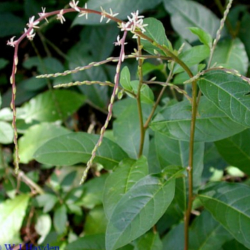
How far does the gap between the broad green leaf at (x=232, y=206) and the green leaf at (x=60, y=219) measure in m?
0.68

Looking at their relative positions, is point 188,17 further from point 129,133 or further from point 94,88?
point 129,133

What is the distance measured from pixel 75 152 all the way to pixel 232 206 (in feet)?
1.52

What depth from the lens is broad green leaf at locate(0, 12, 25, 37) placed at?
2.00 m

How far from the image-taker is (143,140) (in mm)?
1062

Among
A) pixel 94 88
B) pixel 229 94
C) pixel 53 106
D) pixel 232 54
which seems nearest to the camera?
pixel 229 94

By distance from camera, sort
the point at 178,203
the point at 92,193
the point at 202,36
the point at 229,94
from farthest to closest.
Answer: the point at 92,193 → the point at 178,203 → the point at 202,36 → the point at 229,94

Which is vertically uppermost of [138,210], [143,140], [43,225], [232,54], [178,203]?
[232,54]

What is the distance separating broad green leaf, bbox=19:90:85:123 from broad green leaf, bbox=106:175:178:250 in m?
0.95

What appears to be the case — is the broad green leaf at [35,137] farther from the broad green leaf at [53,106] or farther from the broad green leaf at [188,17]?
the broad green leaf at [188,17]

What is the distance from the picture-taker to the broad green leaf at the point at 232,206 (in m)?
0.95

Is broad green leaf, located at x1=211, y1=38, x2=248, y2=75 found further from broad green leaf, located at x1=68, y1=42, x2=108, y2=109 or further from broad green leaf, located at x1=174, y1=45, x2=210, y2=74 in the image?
broad green leaf, located at x1=174, y1=45, x2=210, y2=74

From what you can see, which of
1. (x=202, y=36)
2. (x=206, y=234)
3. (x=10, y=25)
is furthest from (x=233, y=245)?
(x=10, y=25)

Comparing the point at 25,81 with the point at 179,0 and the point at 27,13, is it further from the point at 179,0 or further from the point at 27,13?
the point at 179,0

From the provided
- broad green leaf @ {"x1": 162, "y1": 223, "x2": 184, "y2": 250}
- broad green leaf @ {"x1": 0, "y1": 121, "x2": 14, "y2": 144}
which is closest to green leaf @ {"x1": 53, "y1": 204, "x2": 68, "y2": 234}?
broad green leaf @ {"x1": 0, "y1": 121, "x2": 14, "y2": 144}
